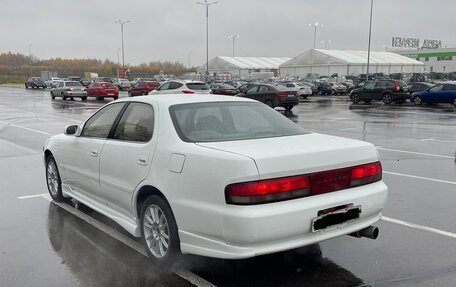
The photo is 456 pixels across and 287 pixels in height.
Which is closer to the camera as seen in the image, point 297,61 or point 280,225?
point 280,225

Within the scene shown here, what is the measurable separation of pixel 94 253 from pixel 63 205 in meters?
1.93

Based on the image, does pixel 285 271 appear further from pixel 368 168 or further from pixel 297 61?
pixel 297 61

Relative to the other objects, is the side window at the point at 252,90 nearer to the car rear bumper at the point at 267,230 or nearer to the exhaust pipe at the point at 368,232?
the exhaust pipe at the point at 368,232

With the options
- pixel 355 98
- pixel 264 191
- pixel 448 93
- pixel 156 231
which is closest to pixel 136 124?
pixel 156 231

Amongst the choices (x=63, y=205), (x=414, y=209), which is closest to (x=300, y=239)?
(x=414, y=209)

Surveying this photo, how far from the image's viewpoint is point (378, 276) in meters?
3.85

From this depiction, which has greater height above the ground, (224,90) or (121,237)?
(224,90)

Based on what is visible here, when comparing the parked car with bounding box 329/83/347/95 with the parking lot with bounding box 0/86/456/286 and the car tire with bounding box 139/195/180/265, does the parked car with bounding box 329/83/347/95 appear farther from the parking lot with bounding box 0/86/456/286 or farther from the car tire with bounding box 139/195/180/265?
the car tire with bounding box 139/195/180/265

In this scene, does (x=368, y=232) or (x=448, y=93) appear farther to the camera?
(x=448, y=93)

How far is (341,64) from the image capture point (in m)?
72.1

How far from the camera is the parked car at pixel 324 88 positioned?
4462 cm

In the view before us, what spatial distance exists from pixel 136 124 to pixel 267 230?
76.7 inches

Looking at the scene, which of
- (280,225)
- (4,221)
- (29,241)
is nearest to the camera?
(280,225)

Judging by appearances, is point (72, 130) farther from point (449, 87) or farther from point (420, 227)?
point (449, 87)
